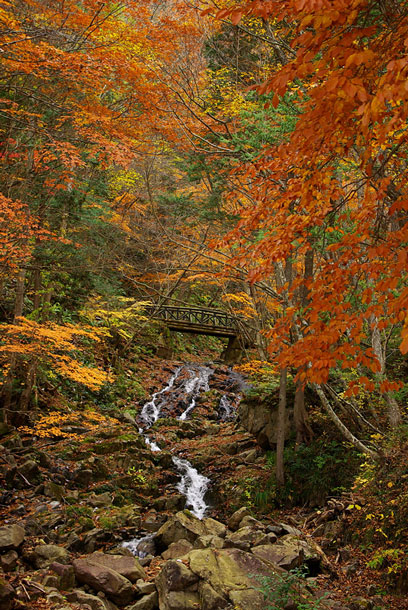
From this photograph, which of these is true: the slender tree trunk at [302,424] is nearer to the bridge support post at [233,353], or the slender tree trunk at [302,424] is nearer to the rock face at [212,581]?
the rock face at [212,581]

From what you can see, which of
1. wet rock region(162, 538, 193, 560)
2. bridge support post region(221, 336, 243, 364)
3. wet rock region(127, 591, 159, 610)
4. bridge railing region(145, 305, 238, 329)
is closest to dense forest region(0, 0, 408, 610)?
wet rock region(127, 591, 159, 610)

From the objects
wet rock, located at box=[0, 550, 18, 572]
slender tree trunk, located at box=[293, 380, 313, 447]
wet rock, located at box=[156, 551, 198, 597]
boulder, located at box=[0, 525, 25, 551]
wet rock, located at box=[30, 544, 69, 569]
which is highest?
slender tree trunk, located at box=[293, 380, 313, 447]

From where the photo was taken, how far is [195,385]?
17.9 meters

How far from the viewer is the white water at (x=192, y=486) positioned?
986cm

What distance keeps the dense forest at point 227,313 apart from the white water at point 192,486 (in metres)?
0.09

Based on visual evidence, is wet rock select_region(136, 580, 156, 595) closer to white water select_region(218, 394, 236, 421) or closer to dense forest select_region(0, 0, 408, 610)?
dense forest select_region(0, 0, 408, 610)

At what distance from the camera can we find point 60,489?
27.0 ft

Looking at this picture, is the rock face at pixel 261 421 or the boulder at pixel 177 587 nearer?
the boulder at pixel 177 587

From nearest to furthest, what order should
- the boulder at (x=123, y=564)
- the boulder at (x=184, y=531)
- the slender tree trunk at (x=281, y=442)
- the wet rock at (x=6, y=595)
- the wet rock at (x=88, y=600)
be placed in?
the wet rock at (x=6, y=595)
the wet rock at (x=88, y=600)
the boulder at (x=123, y=564)
the boulder at (x=184, y=531)
the slender tree trunk at (x=281, y=442)

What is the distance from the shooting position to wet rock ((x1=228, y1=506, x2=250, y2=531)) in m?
8.48

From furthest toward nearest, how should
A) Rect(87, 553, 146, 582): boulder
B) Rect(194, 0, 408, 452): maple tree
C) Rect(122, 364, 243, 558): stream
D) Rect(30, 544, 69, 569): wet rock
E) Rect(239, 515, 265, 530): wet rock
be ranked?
Rect(122, 364, 243, 558): stream → Rect(239, 515, 265, 530): wet rock → Rect(87, 553, 146, 582): boulder → Rect(30, 544, 69, 569): wet rock → Rect(194, 0, 408, 452): maple tree

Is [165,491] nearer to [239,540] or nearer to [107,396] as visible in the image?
[239,540]

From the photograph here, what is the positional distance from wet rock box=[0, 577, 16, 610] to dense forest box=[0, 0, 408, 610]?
0.11 ft

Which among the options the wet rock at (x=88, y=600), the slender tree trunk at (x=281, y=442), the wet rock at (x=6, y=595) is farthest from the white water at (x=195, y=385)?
the wet rock at (x=6, y=595)
